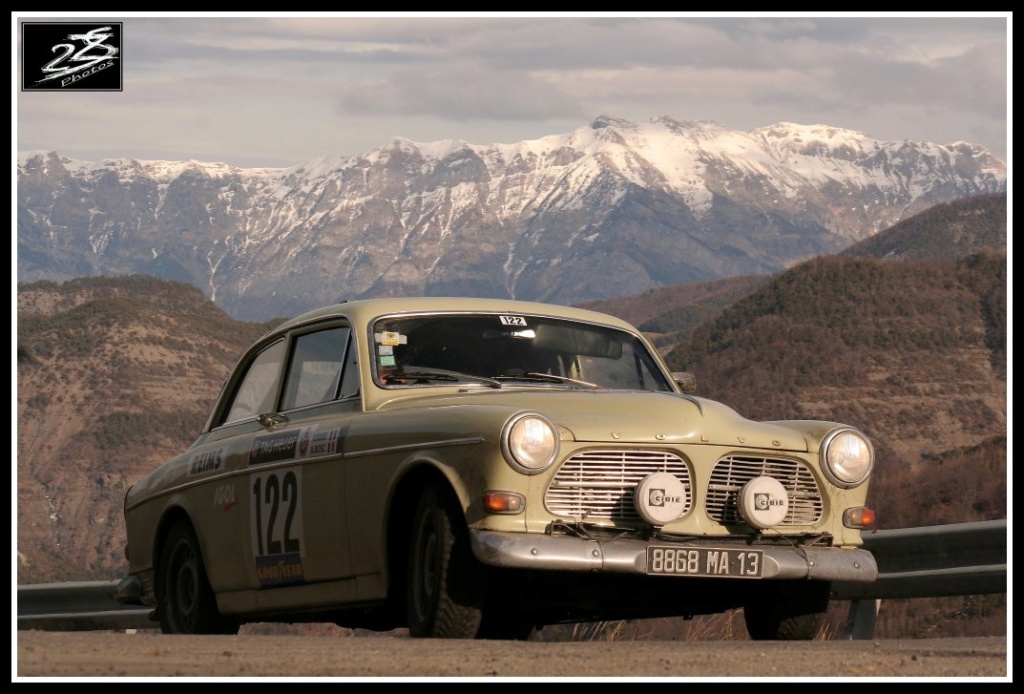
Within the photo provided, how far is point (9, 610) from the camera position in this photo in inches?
257

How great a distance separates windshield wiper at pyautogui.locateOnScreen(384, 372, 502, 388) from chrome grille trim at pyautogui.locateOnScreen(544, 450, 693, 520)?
1.15 meters

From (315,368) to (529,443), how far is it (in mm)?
2237

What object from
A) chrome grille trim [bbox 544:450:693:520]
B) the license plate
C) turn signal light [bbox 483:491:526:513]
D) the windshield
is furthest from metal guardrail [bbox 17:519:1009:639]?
turn signal light [bbox 483:491:526:513]

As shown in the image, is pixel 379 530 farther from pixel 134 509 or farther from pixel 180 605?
pixel 134 509

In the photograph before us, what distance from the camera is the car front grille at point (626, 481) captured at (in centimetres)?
759

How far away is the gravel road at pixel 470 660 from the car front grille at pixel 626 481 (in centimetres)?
62

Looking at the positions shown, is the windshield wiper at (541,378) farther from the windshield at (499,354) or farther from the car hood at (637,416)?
the car hood at (637,416)

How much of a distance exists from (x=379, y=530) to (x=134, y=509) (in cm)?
328

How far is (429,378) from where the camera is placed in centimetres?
876

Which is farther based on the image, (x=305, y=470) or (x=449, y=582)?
(x=305, y=470)

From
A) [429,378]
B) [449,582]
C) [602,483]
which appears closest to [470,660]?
[449,582]

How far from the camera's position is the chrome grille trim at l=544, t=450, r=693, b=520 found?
757 cm

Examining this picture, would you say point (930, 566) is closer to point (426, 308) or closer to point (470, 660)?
point (426, 308)

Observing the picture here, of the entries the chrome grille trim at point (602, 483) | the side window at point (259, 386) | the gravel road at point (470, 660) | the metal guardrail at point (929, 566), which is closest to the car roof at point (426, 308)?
the side window at point (259, 386)
